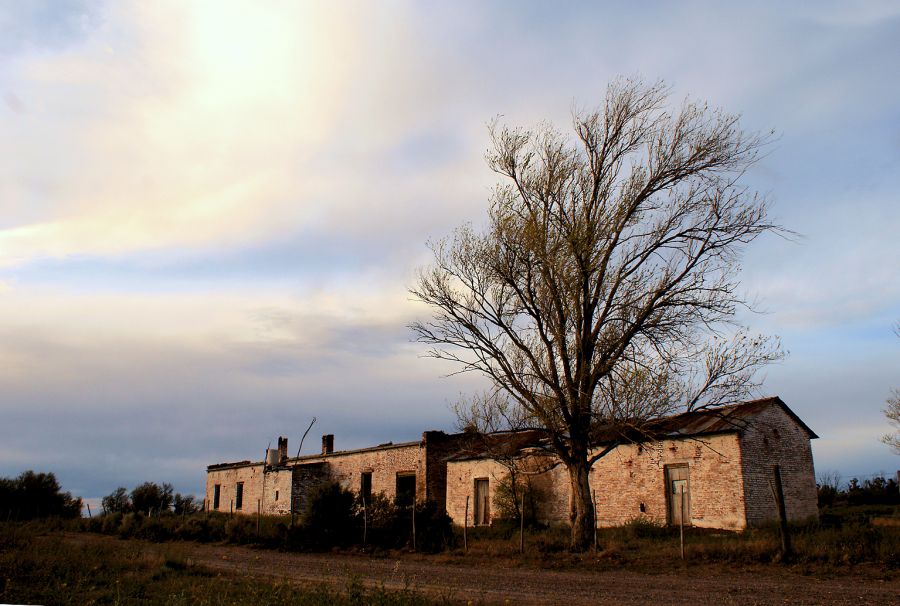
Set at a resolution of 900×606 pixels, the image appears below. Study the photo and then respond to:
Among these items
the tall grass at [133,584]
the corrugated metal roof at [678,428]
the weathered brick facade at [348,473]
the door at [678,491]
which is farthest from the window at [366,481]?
the tall grass at [133,584]

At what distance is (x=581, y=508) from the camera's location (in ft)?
57.4

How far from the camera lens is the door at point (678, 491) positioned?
2069 cm

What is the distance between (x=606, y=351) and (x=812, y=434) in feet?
35.7

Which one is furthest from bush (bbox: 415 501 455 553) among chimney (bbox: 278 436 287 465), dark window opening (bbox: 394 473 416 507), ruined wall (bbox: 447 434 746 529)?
→ chimney (bbox: 278 436 287 465)

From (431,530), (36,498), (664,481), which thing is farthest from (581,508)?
(36,498)

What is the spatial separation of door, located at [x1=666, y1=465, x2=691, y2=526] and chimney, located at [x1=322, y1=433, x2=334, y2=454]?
2049 centimetres

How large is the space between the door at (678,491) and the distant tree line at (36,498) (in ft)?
97.4

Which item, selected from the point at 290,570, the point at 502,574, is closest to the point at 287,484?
the point at 290,570

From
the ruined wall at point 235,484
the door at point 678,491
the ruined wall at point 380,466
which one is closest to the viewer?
the door at point 678,491

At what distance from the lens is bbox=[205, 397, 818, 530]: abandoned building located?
19.8 m

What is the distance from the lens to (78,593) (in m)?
10.7

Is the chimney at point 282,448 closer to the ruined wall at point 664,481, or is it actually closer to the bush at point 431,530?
the bush at point 431,530

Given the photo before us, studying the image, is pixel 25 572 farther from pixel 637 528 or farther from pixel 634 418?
pixel 637 528

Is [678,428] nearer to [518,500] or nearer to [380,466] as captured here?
[518,500]
